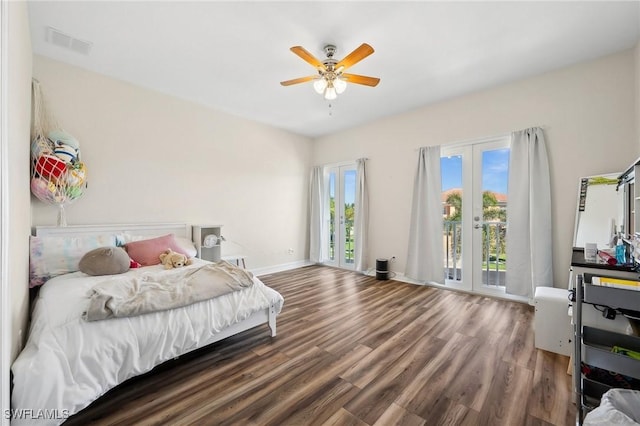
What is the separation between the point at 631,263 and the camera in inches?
65.8

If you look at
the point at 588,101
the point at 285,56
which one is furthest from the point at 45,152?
→ the point at 588,101

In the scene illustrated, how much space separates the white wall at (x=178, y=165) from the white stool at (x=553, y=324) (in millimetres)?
3942

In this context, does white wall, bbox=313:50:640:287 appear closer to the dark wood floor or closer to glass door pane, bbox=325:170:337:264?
glass door pane, bbox=325:170:337:264

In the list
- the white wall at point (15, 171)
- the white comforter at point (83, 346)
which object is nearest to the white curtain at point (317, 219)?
the white comforter at point (83, 346)

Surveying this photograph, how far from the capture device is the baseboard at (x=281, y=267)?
462cm

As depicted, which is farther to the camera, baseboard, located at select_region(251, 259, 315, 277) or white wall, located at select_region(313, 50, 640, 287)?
baseboard, located at select_region(251, 259, 315, 277)

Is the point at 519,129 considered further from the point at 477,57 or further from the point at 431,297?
the point at 431,297

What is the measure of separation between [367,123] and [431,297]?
320 centimetres

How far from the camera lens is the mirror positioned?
8.02 ft

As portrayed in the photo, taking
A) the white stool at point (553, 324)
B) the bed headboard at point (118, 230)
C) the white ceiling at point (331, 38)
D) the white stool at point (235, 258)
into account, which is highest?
the white ceiling at point (331, 38)

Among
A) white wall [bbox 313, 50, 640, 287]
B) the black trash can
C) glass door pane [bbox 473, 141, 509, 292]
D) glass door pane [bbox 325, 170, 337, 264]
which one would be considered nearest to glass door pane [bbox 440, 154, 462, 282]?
glass door pane [bbox 473, 141, 509, 292]

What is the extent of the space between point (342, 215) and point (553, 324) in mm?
3618

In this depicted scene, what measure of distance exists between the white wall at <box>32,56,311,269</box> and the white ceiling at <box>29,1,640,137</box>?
330 mm

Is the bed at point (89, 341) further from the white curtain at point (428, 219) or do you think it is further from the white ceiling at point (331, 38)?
the white curtain at point (428, 219)
